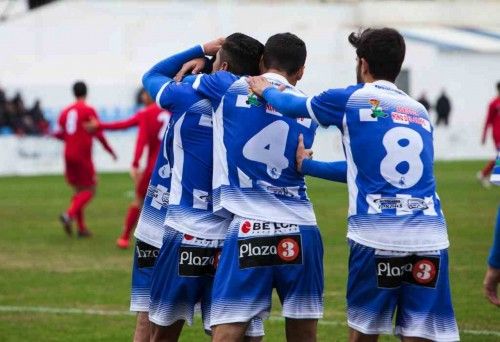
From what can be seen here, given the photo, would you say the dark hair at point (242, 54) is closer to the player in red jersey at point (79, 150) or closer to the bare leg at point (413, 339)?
the bare leg at point (413, 339)

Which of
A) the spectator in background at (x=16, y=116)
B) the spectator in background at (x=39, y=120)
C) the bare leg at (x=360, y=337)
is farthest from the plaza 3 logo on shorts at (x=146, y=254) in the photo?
the spectator in background at (x=16, y=116)

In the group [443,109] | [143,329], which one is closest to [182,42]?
[443,109]

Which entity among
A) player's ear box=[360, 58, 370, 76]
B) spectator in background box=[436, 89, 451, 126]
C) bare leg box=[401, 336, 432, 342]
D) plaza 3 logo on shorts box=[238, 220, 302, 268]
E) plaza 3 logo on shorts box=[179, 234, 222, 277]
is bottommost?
spectator in background box=[436, 89, 451, 126]

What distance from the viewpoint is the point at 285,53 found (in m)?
7.58

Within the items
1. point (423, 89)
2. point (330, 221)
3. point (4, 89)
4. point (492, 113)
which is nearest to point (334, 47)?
point (423, 89)

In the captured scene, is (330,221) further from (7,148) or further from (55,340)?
(7,148)

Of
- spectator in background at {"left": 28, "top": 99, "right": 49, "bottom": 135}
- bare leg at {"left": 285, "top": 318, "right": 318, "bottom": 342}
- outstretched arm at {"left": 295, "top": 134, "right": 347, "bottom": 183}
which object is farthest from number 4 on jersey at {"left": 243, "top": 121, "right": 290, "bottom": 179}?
spectator in background at {"left": 28, "top": 99, "right": 49, "bottom": 135}

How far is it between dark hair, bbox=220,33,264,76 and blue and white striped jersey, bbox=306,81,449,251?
29.3 inches

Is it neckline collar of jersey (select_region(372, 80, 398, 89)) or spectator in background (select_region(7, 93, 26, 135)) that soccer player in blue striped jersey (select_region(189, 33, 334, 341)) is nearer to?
neckline collar of jersey (select_region(372, 80, 398, 89))

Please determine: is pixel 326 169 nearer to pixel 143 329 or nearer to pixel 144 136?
pixel 143 329

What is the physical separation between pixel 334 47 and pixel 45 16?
11.8 meters

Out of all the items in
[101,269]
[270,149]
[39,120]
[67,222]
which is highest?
[270,149]

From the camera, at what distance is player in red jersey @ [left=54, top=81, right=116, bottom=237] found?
19672mm

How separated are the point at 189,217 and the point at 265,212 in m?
0.60
